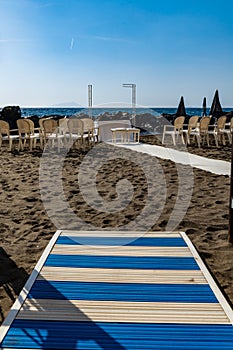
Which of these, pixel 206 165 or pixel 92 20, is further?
pixel 92 20

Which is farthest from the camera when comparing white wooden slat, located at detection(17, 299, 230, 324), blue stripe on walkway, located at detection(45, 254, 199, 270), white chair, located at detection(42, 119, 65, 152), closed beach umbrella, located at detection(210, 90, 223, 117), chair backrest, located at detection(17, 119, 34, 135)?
closed beach umbrella, located at detection(210, 90, 223, 117)

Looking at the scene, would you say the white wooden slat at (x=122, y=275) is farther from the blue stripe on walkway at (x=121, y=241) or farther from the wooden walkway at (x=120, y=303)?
the blue stripe on walkway at (x=121, y=241)

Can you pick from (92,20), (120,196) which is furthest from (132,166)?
(92,20)

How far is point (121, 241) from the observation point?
10.4ft

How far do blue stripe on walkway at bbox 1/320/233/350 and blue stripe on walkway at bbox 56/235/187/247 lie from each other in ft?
3.94

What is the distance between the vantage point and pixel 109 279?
243 cm

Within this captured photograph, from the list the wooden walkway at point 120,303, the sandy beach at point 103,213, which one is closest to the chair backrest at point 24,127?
the sandy beach at point 103,213

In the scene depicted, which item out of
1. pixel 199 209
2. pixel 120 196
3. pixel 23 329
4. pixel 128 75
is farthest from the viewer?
pixel 128 75

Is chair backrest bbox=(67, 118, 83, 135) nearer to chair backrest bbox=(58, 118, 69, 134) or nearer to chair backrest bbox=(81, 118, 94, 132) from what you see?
chair backrest bbox=(58, 118, 69, 134)

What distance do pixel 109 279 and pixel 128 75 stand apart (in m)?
23.8

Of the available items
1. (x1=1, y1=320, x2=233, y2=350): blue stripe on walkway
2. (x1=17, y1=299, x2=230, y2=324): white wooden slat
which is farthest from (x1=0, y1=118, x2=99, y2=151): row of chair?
(x1=1, y1=320, x2=233, y2=350): blue stripe on walkway

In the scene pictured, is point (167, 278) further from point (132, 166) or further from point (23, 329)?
point (132, 166)

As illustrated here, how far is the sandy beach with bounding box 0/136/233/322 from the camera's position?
2.71 metres

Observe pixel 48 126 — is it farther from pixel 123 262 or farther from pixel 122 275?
pixel 122 275
